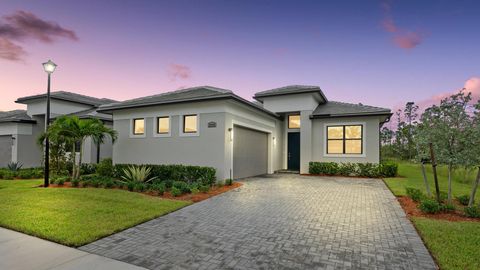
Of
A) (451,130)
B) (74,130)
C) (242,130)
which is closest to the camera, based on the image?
(451,130)

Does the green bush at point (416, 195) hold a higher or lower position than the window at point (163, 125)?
lower

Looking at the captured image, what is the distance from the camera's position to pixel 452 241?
4.13m

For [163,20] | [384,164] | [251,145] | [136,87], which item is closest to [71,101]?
[136,87]

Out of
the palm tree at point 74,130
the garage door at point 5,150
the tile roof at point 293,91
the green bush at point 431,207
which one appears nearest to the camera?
the green bush at point 431,207

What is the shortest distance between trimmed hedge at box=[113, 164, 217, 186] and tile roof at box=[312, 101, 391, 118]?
27.8 feet

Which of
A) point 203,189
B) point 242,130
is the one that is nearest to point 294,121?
point 242,130

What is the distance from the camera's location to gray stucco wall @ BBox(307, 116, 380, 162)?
46.8ft

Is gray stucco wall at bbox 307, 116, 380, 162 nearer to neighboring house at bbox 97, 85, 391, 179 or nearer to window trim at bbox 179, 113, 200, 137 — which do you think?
neighboring house at bbox 97, 85, 391, 179

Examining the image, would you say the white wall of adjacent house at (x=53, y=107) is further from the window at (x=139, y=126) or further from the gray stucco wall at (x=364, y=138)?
the gray stucco wall at (x=364, y=138)

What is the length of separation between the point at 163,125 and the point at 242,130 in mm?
3994

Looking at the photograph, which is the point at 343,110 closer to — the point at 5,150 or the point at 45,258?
the point at 45,258

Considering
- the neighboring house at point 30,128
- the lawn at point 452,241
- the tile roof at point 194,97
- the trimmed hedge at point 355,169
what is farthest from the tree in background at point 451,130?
the neighboring house at point 30,128

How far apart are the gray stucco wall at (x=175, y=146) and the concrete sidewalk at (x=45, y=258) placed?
7010mm

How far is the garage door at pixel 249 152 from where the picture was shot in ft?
39.5
